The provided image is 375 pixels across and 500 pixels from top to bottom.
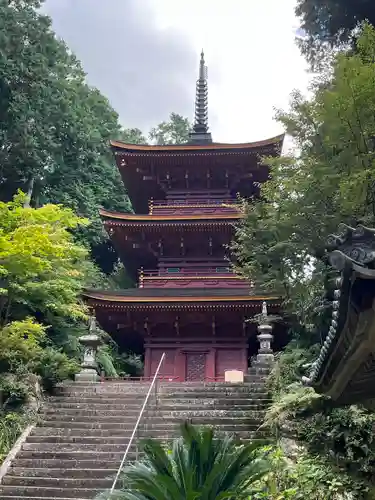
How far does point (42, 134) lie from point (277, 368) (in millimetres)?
16672

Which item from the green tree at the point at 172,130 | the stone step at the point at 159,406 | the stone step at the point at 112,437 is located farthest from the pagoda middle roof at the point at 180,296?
the green tree at the point at 172,130

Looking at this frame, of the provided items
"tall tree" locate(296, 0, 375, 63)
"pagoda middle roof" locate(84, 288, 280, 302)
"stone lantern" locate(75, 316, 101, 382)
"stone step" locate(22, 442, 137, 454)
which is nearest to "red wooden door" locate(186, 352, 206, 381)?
"pagoda middle roof" locate(84, 288, 280, 302)

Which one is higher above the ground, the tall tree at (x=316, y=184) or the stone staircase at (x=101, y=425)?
the tall tree at (x=316, y=184)

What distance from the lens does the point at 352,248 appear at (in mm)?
3244

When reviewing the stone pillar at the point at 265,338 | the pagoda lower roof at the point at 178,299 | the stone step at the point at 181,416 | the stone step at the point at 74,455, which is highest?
the pagoda lower roof at the point at 178,299

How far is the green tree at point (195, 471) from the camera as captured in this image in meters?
5.02

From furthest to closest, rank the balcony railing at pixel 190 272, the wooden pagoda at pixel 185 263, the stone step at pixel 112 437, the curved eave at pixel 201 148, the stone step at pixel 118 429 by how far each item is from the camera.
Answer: the curved eave at pixel 201 148, the balcony railing at pixel 190 272, the wooden pagoda at pixel 185 263, the stone step at pixel 118 429, the stone step at pixel 112 437

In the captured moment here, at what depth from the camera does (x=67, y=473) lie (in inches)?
334

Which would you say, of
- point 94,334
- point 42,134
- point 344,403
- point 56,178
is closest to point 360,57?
point 344,403

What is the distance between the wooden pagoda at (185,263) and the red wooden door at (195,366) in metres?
0.03

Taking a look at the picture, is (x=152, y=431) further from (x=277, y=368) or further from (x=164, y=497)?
(x=164, y=497)

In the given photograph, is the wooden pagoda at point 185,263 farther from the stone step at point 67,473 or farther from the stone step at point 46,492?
the stone step at point 46,492

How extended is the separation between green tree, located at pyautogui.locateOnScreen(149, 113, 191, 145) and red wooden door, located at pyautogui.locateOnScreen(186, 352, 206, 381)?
86.2 ft

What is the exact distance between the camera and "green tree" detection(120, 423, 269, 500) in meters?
5.02
